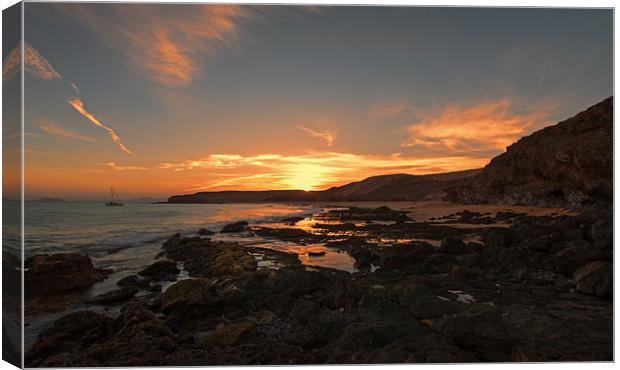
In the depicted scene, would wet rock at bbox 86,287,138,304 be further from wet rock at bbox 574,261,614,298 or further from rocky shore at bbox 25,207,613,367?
wet rock at bbox 574,261,614,298

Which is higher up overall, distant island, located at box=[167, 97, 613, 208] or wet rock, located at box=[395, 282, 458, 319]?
distant island, located at box=[167, 97, 613, 208]

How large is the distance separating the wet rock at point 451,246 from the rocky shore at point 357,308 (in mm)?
30

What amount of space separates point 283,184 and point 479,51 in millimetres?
4570

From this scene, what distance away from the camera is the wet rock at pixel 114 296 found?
24.9 ft

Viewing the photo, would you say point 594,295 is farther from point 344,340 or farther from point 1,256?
point 1,256

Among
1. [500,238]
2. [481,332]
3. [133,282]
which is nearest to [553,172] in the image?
[500,238]

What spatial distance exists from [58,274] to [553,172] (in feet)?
76.4

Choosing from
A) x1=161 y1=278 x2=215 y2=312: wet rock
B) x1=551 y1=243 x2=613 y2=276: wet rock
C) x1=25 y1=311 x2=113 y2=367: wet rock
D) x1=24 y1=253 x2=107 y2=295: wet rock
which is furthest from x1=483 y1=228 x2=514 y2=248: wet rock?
x1=24 y1=253 x2=107 y2=295: wet rock

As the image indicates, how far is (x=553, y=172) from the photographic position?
21.8m

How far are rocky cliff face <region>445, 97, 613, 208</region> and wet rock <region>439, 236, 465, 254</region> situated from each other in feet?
4.24

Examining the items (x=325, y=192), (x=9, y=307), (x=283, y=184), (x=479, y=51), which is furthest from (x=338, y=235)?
(x=9, y=307)

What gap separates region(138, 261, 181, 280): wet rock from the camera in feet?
30.0

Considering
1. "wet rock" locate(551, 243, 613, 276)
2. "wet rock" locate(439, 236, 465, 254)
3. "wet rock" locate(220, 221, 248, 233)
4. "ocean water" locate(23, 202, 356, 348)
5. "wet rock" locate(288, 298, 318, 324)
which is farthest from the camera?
"wet rock" locate(220, 221, 248, 233)

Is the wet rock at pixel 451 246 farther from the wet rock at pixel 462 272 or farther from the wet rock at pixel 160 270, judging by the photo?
the wet rock at pixel 160 270
